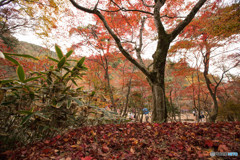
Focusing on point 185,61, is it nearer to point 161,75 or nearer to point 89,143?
point 161,75

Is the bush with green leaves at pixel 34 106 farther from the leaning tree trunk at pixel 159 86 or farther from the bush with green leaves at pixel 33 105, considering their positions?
the leaning tree trunk at pixel 159 86

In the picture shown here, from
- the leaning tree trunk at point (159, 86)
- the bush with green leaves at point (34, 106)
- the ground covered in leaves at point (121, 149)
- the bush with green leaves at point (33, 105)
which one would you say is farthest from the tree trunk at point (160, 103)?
the bush with green leaves at point (33, 105)

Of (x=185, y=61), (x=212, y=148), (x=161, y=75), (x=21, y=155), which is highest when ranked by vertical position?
(x=185, y=61)

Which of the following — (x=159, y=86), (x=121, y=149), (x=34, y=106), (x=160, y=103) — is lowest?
(x=121, y=149)

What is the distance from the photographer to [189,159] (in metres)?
0.76

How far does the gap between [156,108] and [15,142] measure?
306 cm

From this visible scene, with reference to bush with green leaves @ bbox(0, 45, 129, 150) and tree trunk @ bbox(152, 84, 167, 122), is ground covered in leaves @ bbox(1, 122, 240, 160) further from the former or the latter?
tree trunk @ bbox(152, 84, 167, 122)

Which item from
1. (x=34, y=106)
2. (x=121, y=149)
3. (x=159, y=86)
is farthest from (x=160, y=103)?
(x=34, y=106)

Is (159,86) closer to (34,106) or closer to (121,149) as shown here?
(121,149)

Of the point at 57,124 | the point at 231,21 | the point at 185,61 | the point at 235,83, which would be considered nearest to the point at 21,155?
the point at 57,124

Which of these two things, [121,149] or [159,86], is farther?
[159,86]

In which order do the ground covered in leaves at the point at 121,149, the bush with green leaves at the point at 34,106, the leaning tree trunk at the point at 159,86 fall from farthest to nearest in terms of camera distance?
the leaning tree trunk at the point at 159,86, the bush with green leaves at the point at 34,106, the ground covered in leaves at the point at 121,149

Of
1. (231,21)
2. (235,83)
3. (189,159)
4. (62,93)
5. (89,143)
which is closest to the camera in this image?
(189,159)

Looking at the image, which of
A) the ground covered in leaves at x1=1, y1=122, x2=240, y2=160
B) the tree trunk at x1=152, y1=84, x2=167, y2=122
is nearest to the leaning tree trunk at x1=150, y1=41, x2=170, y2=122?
the tree trunk at x1=152, y1=84, x2=167, y2=122
